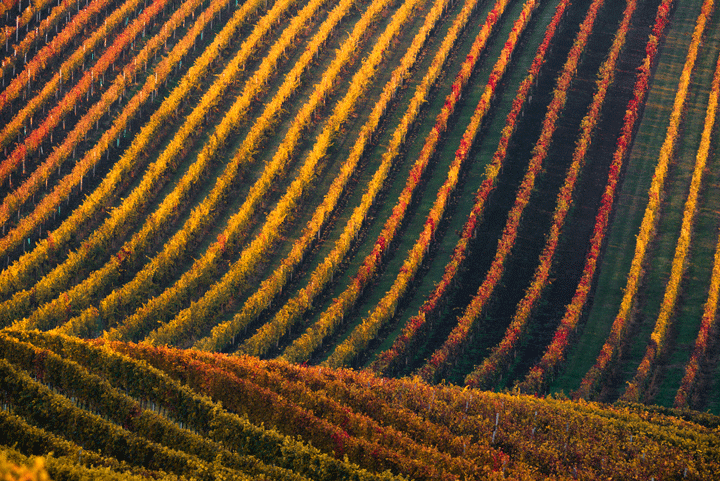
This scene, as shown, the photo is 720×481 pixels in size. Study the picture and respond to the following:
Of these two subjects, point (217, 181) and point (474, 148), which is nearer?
point (217, 181)

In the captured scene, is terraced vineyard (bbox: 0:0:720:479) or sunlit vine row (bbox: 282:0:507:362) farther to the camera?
sunlit vine row (bbox: 282:0:507:362)

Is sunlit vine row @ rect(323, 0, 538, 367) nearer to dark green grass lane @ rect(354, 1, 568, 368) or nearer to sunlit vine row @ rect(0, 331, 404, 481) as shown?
dark green grass lane @ rect(354, 1, 568, 368)

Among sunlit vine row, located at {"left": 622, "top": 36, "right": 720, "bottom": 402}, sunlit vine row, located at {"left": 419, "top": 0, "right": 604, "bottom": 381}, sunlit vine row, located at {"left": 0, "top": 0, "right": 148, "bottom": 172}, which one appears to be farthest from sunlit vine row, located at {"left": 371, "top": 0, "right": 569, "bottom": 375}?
sunlit vine row, located at {"left": 0, "top": 0, "right": 148, "bottom": 172}

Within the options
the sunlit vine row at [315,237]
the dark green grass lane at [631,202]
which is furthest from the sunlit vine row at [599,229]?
the sunlit vine row at [315,237]

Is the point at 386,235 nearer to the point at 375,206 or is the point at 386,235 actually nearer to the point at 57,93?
the point at 375,206

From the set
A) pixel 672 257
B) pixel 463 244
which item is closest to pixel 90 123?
pixel 463 244

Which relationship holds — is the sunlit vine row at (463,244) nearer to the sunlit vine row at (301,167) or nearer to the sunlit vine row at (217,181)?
the sunlit vine row at (301,167)
